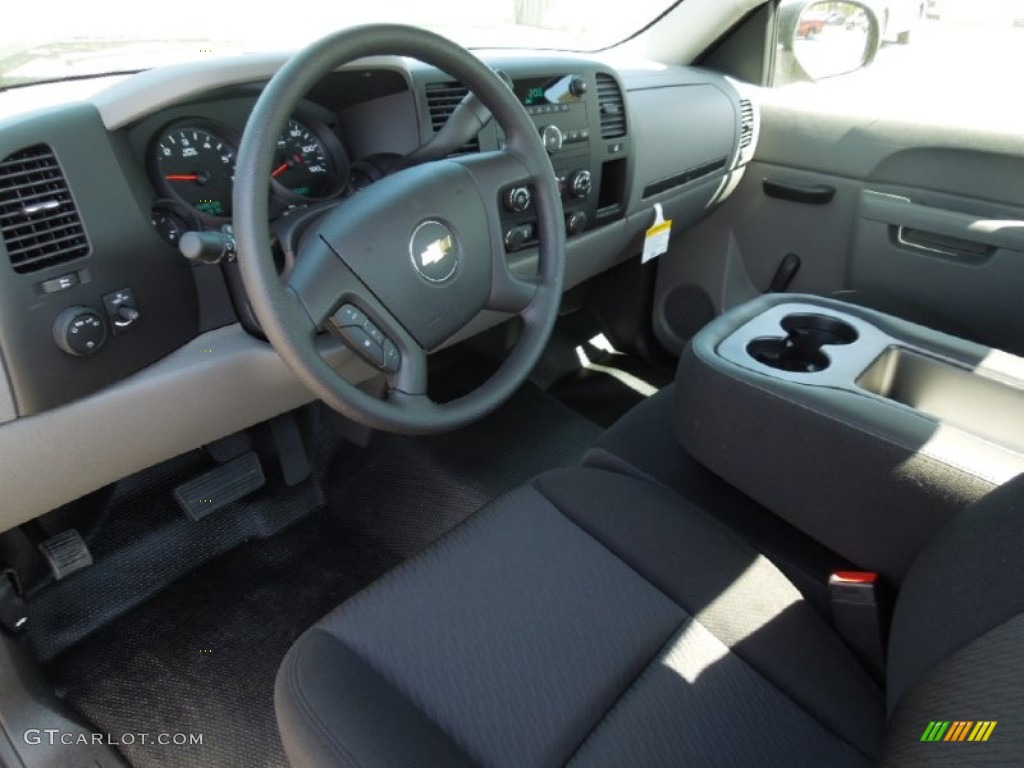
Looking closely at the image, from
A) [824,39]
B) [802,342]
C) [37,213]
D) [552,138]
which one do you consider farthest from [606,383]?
[37,213]

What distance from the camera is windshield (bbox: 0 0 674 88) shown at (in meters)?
1.25

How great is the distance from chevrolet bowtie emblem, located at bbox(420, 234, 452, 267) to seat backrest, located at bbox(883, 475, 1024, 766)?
2.35 feet

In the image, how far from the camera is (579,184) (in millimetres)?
1675

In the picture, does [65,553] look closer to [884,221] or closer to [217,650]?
[217,650]

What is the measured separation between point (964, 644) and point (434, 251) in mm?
776

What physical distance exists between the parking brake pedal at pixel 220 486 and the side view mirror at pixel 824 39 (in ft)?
5.77

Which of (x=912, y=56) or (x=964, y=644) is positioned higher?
(x=912, y=56)

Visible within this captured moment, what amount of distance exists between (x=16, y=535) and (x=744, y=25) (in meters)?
2.10

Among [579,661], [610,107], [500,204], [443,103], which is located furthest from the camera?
[610,107]

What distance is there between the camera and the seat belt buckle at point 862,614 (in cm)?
99

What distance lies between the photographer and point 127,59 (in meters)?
1.36

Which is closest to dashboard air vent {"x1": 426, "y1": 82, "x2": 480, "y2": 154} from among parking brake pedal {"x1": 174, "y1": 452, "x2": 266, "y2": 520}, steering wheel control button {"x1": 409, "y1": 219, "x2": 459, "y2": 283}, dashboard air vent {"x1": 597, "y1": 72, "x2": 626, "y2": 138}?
steering wheel control button {"x1": 409, "y1": 219, "x2": 459, "y2": 283}

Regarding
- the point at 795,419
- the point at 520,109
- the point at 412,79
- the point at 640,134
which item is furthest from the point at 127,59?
the point at 795,419

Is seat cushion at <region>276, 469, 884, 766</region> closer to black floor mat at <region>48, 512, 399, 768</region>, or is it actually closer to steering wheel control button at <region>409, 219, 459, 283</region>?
steering wheel control button at <region>409, 219, 459, 283</region>
